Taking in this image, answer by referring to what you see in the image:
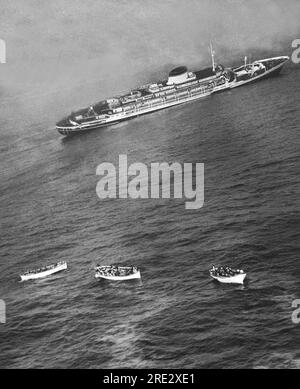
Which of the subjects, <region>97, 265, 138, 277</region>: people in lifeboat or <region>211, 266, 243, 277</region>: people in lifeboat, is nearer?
<region>211, 266, 243, 277</region>: people in lifeboat

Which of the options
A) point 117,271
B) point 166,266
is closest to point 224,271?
point 166,266

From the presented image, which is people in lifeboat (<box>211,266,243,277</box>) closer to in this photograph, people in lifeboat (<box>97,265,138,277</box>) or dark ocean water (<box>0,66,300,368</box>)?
dark ocean water (<box>0,66,300,368</box>)

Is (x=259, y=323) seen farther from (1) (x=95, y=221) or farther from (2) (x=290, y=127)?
(2) (x=290, y=127)

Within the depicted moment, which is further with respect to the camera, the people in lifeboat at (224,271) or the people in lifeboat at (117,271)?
the people in lifeboat at (117,271)

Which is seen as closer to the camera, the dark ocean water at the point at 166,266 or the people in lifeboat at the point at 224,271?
the dark ocean water at the point at 166,266

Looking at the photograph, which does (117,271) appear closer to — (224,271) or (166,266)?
(166,266)

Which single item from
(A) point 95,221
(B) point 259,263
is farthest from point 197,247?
(A) point 95,221

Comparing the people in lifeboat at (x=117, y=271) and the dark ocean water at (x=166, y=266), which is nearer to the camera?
the dark ocean water at (x=166, y=266)

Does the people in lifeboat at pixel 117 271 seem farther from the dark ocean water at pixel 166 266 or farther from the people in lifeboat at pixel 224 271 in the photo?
the people in lifeboat at pixel 224 271

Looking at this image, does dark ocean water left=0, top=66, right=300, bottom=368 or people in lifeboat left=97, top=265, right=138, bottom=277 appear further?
people in lifeboat left=97, top=265, right=138, bottom=277
